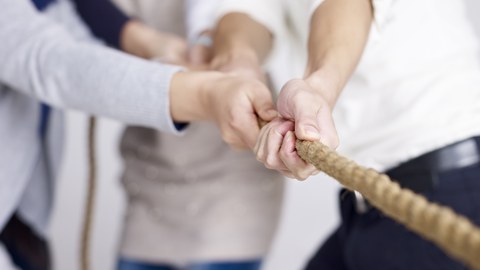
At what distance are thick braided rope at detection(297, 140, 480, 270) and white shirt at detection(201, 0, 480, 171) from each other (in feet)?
0.57

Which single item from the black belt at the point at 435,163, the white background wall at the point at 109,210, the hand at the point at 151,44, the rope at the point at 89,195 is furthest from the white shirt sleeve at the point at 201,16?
the white background wall at the point at 109,210

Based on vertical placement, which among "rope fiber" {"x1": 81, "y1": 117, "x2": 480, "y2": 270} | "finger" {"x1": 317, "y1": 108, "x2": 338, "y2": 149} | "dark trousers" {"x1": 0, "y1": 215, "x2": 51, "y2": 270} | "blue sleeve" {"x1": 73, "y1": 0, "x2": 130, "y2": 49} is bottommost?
"dark trousers" {"x1": 0, "y1": 215, "x2": 51, "y2": 270}

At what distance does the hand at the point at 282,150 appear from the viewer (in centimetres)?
43

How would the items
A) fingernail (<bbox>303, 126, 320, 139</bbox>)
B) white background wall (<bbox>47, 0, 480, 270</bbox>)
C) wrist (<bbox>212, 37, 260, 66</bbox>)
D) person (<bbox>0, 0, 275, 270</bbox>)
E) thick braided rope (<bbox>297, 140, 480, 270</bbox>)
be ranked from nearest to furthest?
thick braided rope (<bbox>297, 140, 480, 270</bbox>) → fingernail (<bbox>303, 126, 320, 139</bbox>) → person (<bbox>0, 0, 275, 270</bbox>) → wrist (<bbox>212, 37, 260, 66</bbox>) → white background wall (<bbox>47, 0, 480, 270</bbox>)

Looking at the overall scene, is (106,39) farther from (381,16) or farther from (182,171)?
(381,16)

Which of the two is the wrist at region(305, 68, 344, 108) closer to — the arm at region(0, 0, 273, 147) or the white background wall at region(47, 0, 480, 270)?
the arm at region(0, 0, 273, 147)

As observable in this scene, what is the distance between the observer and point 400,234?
1.81 ft

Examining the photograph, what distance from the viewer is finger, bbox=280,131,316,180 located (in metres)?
0.43

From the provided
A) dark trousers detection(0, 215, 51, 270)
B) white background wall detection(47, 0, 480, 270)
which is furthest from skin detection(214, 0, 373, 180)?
white background wall detection(47, 0, 480, 270)

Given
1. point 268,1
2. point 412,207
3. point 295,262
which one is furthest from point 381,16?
point 295,262

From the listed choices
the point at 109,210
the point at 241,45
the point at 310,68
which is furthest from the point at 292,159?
the point at 109,210

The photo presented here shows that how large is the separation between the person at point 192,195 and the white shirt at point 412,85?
0.21 metres

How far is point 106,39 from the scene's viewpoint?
2.42 ft

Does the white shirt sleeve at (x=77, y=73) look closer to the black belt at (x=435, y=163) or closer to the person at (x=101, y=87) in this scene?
the person at (x=101, y=87)
